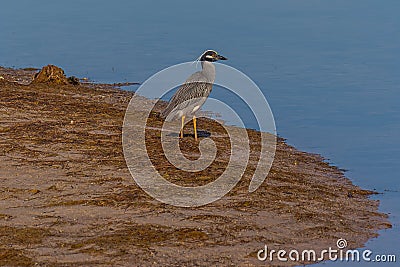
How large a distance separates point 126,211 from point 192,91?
10.5 ft

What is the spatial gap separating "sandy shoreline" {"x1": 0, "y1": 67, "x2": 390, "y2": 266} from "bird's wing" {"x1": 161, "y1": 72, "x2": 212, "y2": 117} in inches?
19.9

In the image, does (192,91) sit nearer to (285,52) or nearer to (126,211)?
(126,211)

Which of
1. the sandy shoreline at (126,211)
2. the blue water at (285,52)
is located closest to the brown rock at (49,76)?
the blue water at (285,52)

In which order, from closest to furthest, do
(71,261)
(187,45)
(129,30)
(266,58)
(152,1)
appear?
(71,261) < (266,58) < (187,45) < (129,30) < (152,1)

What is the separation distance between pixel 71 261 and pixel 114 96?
842cm

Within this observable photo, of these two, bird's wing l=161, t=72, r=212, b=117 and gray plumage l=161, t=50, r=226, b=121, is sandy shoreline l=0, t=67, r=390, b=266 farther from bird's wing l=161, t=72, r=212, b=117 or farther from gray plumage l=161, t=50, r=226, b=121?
bird's wing l=161, t=72, r=212, b=117

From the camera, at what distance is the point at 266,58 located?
18953 mm

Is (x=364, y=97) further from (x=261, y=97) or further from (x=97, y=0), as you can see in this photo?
(x=97, y=0)

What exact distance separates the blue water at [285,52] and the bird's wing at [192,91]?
212cm

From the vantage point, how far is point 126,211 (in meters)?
7.71

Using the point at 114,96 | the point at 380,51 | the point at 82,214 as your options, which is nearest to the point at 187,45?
the point at 380,51

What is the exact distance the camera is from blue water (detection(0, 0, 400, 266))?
12.2 m

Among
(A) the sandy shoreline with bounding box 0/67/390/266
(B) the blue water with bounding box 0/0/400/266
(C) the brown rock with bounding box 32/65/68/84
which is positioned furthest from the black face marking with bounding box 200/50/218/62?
(C) the brown rock with bounding box 32/65/68/84

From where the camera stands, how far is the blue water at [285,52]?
39.9 ft
